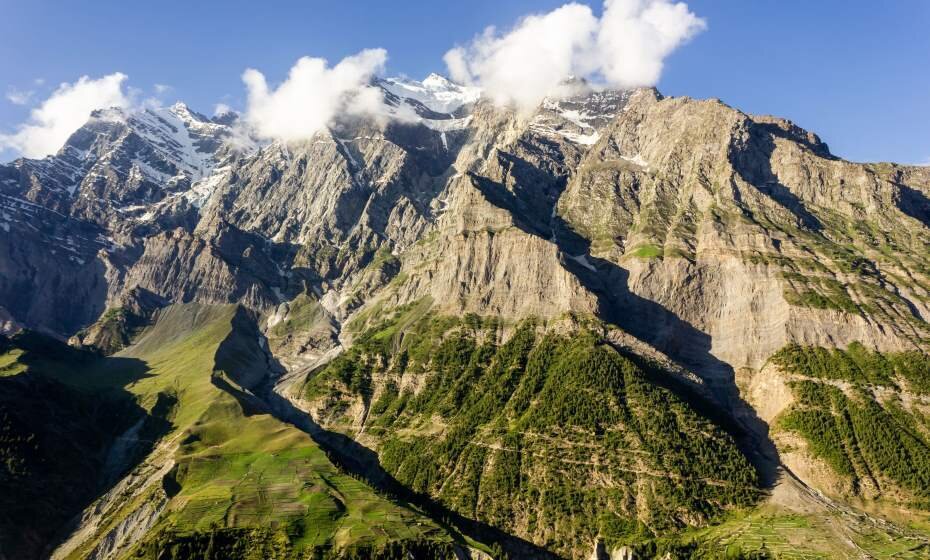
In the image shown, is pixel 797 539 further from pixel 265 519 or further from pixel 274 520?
pixel 265 519

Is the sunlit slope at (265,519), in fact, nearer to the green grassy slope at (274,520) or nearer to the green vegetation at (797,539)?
the green grassy slope at (274,520)

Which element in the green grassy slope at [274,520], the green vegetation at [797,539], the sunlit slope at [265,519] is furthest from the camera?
the green vegetation at [797,539]

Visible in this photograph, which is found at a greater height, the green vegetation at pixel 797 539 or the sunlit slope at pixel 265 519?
the green vegetation at pixel 797 539

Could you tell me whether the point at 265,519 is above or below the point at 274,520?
below

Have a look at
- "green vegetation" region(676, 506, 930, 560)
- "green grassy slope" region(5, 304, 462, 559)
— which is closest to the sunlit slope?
"green grassy slope" region(5, 304, 462, 559)

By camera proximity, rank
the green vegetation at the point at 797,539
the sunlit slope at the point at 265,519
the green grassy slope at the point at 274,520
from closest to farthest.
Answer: the green grassy slope at the point at 274,520, the sunlit slope at the point at 265,519, the green vegetation at the point at 797,539

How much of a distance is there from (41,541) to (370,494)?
99.2 m

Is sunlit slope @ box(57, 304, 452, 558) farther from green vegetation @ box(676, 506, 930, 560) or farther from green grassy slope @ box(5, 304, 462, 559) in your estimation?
green vegetation @ box(676, 506, 930, 560)

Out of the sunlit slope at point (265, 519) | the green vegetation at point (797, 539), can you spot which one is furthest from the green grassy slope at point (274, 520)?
the green vegetation at point (797, 539)

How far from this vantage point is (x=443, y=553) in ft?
530

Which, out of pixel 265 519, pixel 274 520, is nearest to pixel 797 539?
pixel 274 520

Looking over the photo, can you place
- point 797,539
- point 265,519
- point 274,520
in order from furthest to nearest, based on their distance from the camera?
1. point 797,539
2. point 265,519
3. point 274,520

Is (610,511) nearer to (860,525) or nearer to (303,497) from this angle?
(860,525)

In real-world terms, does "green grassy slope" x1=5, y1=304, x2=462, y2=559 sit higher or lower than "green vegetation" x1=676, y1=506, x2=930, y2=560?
lower
